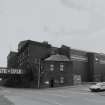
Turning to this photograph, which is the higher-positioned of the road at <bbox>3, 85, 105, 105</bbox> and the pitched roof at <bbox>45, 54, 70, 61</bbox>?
the pitched roof at <bbox>45, 54, 70, 61</bbox>

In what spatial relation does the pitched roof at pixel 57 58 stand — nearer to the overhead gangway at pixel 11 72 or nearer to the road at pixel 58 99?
the overhead gangway at pixel 11 72

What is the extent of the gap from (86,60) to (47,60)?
1931cm

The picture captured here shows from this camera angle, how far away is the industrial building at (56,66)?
72562 mm

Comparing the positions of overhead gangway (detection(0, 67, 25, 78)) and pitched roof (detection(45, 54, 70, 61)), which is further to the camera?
overhead gangway (detection(0, 67, 25, 78))

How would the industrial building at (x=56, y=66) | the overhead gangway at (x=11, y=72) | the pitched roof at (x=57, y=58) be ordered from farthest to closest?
the overhead gangway at (x=11, y=72)
the pitched roof at (x=57, y=58)
the industrial building at (x=56, y=66)

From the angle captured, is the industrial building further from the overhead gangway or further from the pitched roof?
the overhead gangway

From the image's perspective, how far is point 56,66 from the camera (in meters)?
73.8

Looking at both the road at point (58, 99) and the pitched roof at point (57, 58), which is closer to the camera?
the road at point (58, 99)

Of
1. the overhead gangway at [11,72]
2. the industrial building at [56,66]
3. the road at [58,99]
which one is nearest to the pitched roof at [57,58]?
the industrial building at [56,66]

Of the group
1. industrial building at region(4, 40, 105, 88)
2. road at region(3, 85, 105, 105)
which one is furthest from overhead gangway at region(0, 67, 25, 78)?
road at region(3, 85, 105, 105)

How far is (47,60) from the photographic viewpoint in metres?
74.3

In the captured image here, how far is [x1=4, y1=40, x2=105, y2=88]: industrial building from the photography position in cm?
7256

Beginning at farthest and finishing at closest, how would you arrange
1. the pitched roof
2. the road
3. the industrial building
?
1. the pitched roof
2. the industrial building
3. the road

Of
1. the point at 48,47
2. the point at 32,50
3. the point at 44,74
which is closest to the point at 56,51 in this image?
the point at 48,47
